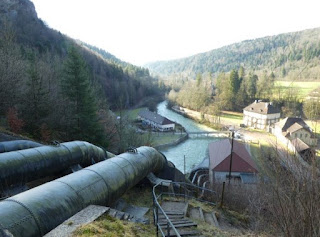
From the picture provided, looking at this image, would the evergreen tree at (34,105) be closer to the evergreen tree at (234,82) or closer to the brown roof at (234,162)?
the brown roof at (234,162)

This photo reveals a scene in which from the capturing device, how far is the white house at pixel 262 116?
5794 cm

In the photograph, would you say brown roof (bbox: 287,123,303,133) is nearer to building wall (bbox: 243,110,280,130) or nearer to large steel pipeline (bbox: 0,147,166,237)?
building wall (bbox: 243,110,280,130)

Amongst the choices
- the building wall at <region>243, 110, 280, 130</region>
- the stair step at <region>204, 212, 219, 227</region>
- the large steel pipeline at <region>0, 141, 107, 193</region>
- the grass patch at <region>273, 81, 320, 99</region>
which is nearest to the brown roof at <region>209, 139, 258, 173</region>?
the stair step at <region>204, 212, 219, 227</region>

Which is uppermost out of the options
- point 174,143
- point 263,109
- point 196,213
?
point 263,109

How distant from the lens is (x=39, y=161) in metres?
10.8

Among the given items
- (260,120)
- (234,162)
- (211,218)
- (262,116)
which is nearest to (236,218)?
(211,218)

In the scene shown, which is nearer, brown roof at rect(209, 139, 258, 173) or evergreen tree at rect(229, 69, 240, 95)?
brown roof at rect(209, 139, 258, 173)

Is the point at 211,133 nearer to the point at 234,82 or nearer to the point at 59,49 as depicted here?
the point at 234,82

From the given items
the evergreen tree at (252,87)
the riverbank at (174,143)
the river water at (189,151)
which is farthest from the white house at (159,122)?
the evergreen tree at (252,87)

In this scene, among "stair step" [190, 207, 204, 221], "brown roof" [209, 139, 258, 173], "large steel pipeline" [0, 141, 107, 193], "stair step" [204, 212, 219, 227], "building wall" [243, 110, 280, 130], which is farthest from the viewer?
"building wall" [243, 110, 280, 130]

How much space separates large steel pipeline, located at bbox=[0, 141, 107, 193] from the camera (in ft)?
31.8

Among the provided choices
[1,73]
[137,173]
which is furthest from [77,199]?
[1,73]

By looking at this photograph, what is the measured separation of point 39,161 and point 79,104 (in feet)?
50.0

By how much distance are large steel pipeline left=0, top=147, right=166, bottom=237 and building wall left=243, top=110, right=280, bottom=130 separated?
173 ft
